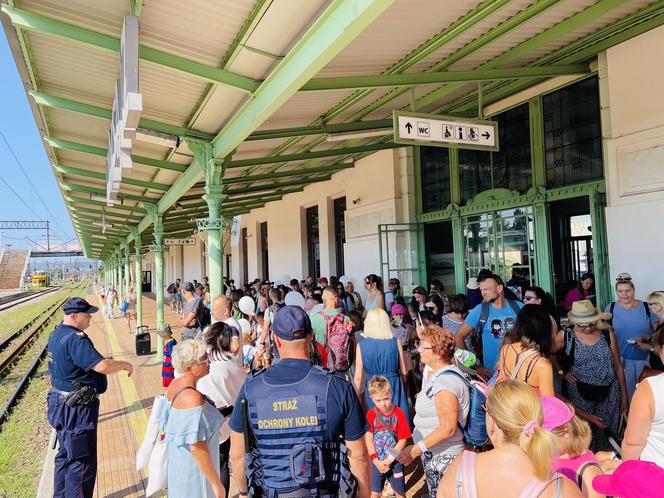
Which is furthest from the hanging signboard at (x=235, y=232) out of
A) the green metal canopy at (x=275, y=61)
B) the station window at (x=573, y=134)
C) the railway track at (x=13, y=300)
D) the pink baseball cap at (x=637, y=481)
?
the railway track at (x=13, y=300)

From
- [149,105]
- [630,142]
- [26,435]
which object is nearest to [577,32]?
[630,142]

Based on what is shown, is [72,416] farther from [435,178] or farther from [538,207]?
[435,178]

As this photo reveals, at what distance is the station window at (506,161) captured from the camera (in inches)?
323

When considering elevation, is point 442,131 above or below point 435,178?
below

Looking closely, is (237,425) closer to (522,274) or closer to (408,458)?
(408,458)

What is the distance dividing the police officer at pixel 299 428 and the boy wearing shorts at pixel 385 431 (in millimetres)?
1224

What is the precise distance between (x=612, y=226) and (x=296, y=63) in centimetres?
511

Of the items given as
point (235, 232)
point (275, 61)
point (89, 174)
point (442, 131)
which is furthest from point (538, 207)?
point (89, 174)

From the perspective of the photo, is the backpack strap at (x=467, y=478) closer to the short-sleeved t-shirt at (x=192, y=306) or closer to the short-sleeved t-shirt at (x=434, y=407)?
the short-sleeved t-shirt at (x=434, y=407)

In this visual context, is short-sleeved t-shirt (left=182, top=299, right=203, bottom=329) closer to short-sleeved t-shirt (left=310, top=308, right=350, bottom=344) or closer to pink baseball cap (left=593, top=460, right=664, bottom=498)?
short-sleeved t-shirt (left=310, top=308, right=350, bottom=344)

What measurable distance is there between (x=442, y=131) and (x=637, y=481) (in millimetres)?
4317

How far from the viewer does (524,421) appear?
5.51ft

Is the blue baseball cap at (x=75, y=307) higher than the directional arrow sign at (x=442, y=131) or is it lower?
lower

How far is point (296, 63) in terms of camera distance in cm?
360
